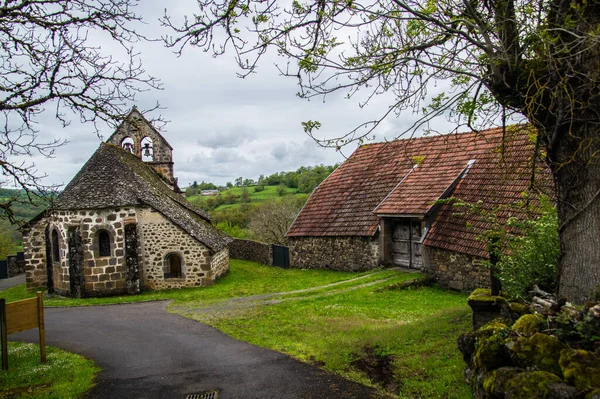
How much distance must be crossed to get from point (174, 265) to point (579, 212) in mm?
18346

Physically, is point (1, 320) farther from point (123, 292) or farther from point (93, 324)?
point (123, 292)

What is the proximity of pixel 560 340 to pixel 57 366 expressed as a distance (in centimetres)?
928

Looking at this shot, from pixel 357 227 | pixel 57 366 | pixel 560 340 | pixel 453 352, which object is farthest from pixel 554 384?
pixel 357 227

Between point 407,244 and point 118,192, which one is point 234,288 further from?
point 407,244

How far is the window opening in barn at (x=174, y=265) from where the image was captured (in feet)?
68.9

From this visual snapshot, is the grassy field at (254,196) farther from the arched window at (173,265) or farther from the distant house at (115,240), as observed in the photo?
the arched window at (173,265)

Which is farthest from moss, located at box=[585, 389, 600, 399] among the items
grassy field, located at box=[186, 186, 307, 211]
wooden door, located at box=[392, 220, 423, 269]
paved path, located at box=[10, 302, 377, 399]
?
grassy field, located at box=[186, 186, 307, 211]

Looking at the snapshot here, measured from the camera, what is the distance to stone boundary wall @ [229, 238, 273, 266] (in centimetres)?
2749

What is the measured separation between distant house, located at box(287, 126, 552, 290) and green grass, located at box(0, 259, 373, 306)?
4.50 ft

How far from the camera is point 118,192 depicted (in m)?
20.0

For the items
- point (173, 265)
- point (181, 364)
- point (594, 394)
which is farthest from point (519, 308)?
point (173, 265)

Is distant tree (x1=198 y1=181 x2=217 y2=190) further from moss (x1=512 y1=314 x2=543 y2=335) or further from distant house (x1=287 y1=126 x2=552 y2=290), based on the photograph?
moss (x1=512 y1=314 x2=543 y2=335)

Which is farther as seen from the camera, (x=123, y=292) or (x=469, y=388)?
(x=123, y=292)

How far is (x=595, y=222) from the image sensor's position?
6.03 m
